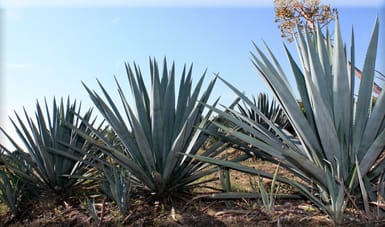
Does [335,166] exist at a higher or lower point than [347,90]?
lower

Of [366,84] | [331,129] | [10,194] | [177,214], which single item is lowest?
[177,214]

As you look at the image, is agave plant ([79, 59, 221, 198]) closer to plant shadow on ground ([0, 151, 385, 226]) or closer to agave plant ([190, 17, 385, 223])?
plant shadow on ground ([0, 151, 385, 226])

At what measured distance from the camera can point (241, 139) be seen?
2.76 metres

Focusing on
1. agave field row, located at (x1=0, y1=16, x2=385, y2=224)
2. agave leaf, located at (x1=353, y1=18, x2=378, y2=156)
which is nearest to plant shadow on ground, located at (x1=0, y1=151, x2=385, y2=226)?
agave field row, located at (x1=0, y1=16, x2=385, y2=224)

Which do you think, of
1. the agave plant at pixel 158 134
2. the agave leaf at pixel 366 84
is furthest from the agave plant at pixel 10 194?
the agave leaf at pixel 366 84

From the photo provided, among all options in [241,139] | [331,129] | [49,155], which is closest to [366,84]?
[331,129]

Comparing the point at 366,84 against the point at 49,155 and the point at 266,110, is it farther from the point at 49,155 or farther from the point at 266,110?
the point at 266,110

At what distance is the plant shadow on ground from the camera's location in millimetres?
2592

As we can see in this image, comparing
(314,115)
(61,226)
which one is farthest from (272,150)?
(61,226)

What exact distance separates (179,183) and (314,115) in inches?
54.8

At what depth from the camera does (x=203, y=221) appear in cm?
281

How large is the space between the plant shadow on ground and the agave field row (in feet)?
0.29

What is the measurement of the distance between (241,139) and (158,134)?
3.19ft

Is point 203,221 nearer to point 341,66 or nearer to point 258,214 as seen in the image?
point 258,214
